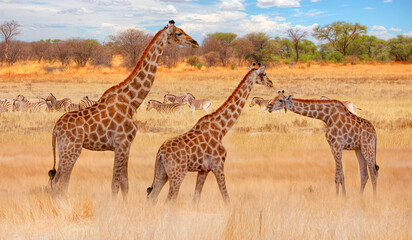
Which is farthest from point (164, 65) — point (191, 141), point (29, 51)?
point (191, 141)

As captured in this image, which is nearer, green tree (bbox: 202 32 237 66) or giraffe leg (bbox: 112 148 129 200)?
giraffe leg (bbox: 112 148 129 200)

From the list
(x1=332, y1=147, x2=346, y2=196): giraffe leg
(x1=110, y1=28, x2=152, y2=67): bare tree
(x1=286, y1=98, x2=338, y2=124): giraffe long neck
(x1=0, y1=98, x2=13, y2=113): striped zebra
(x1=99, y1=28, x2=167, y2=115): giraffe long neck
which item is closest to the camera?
(x1=99, y1=28, x2=167, y2=115): giraffe long neck

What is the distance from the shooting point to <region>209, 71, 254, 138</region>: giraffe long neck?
669 cm

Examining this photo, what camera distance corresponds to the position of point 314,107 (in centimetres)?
770

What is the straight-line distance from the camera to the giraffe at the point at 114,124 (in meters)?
6.43

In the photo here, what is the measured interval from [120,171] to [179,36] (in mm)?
2000

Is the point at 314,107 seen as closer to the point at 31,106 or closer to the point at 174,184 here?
the point at 174,184

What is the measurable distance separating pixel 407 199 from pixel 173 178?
A: 3.92 meters

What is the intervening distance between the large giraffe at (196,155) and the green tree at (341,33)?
230 ft

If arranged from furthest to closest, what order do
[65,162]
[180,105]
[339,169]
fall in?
1. [180,105]
2. [339,169]
3. [65,162]

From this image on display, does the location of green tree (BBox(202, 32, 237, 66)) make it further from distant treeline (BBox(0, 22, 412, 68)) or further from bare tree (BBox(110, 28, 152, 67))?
bare tree (BBox(110, 28, 152, 67))

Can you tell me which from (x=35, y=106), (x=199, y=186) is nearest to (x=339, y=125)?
(x=199, y=186)

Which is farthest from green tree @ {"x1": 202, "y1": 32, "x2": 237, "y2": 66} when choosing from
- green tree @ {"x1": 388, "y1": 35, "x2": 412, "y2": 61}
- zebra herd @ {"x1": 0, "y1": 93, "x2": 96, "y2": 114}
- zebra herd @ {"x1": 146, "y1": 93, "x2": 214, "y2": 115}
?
zebra herd @ {"x1": 0, "y1": 93, "x2": 96, "y2": 114}

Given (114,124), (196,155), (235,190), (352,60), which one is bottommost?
(235,190)
